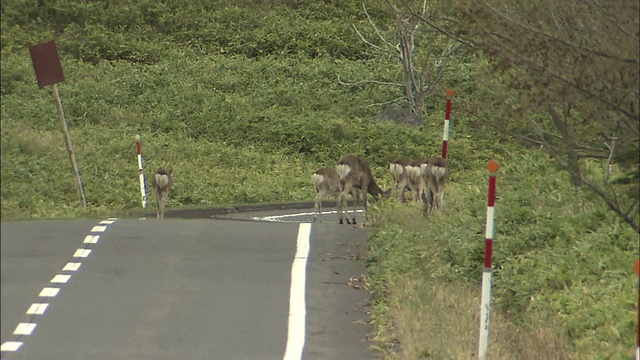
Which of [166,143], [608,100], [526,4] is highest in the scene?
[526,4]

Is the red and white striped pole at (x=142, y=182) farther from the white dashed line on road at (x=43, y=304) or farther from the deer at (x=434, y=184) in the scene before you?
the white dashed line on road at (x=43, y=304)

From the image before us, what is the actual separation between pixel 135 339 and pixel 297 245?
4.65 metres

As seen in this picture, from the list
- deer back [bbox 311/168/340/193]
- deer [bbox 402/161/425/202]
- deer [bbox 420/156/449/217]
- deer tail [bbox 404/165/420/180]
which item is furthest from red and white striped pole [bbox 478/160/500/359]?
deer back [bbox 311/168/340/193]

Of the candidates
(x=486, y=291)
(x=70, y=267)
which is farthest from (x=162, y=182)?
(x=70, y=267)

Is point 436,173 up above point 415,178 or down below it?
above

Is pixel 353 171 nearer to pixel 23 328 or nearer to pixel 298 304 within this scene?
pixel 298 304

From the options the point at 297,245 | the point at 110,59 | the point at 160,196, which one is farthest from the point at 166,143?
the point at 297,245

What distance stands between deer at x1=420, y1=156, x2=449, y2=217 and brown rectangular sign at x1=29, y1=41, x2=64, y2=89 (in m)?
13.0

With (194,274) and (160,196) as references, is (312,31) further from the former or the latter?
(194,274)

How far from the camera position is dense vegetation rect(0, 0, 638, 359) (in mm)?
9383

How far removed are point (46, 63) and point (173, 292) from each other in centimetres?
430

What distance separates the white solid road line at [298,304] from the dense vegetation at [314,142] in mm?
776

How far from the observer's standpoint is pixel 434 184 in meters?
18.0

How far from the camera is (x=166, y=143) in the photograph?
2798 cm
